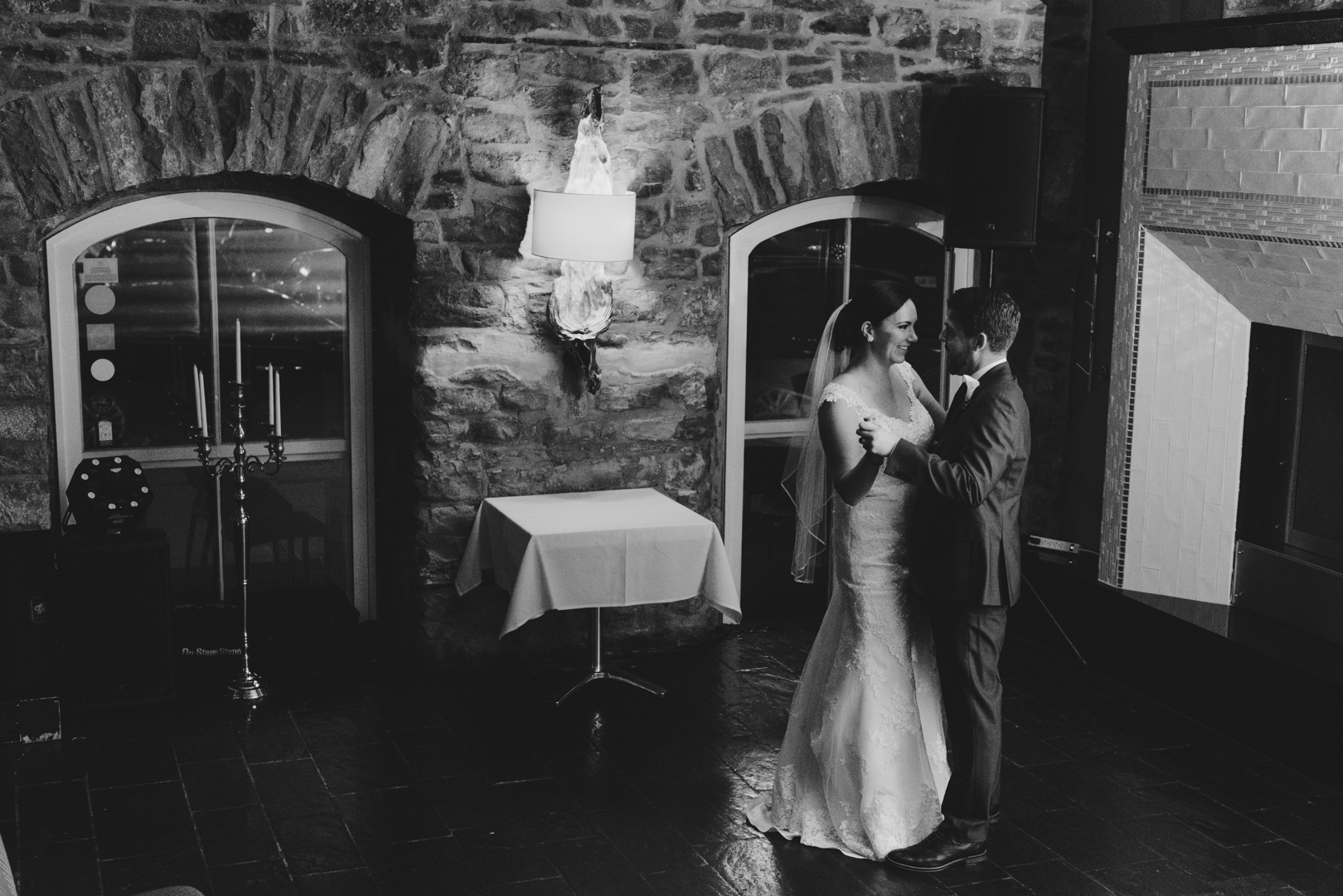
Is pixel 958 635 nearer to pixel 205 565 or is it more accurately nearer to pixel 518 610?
pixel 518 610

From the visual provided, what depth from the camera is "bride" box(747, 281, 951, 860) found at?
402cm

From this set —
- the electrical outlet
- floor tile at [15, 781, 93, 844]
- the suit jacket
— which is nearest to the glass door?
the electrical outlet

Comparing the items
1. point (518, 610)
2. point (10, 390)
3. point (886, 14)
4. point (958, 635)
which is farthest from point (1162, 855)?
point (10, 390)

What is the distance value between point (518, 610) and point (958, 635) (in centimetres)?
167

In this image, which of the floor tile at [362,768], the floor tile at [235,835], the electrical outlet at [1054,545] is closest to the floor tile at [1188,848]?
the electrical outlet at [1054,545]

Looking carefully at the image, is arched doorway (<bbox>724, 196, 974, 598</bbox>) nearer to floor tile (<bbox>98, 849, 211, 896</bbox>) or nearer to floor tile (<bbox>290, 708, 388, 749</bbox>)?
floor tile (<bbox>290, 708, 388, 749</bbox>)

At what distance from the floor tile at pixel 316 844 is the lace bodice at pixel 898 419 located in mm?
1877

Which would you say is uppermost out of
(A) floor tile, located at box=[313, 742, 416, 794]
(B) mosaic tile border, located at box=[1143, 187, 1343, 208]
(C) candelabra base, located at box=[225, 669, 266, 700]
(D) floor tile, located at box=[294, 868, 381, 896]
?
(B) mosaic tile border, located at box=[1143, 187, 1343, 208]

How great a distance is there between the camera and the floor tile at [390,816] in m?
4.16

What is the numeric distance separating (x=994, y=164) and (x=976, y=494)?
2422 millimetres

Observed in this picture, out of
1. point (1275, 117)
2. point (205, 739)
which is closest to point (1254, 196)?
point (1275, 117)

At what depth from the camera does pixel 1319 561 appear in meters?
5.39

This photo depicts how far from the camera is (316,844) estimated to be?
4102mm

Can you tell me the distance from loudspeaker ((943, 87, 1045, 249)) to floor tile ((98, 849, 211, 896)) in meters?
3.76
